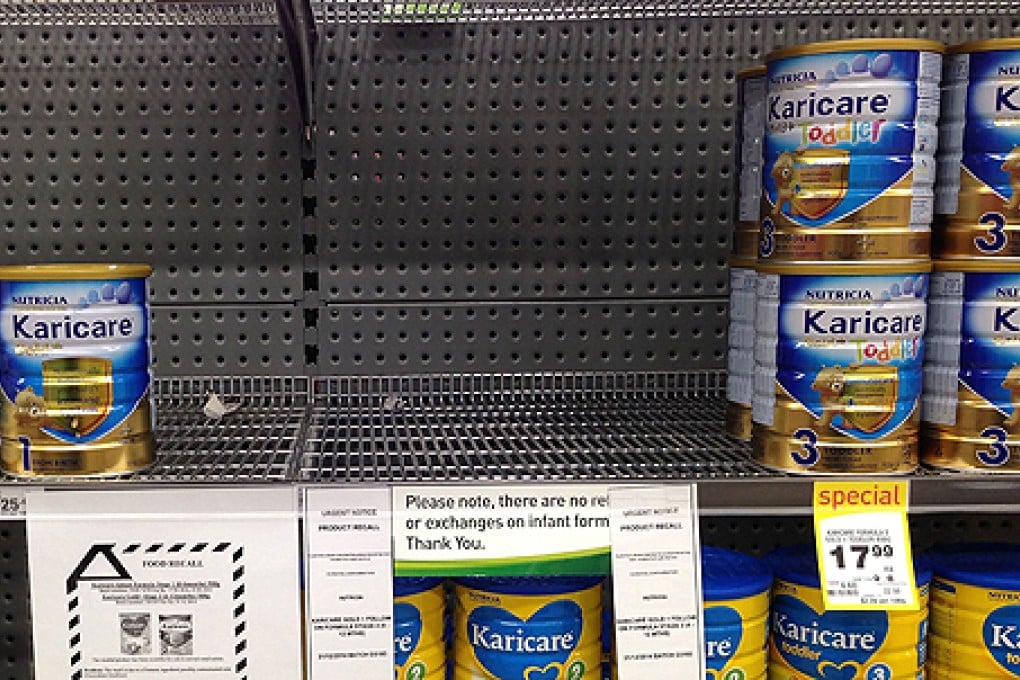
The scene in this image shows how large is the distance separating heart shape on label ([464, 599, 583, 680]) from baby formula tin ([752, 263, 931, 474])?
309mm

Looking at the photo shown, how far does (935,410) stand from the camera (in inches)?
41.2

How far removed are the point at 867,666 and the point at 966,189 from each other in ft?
1.85

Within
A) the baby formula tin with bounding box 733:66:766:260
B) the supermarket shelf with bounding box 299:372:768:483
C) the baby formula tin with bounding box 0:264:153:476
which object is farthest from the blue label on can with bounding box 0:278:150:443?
the baby formula tin with bounding box 733:66:766:260

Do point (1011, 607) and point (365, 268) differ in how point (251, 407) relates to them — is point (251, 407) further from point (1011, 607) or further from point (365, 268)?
point (1011, 607)

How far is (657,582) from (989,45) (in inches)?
26.9

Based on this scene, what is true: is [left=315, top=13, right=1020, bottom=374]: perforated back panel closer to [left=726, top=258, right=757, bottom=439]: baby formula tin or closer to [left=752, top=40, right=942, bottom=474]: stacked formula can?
[left=726, top=258, right=757, bottom=439]: baby formula tin

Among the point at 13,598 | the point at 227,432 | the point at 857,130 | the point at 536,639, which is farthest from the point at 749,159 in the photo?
the point at 13,598

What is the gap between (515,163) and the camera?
1457 millimetres

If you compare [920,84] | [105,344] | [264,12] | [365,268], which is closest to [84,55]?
[264,12]

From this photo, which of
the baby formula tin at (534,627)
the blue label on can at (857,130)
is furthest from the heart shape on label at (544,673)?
the blue label on can at (857,130)

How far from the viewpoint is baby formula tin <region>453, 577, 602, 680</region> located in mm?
1074

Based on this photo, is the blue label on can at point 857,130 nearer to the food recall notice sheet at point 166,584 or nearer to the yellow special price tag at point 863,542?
the yellow special price tag at point 863,542

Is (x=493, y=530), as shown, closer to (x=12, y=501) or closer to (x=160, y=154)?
(x=12, y=501)

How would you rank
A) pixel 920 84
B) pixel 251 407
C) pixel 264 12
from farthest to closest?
pixel 251 407 → pixel 264 12 → pixel 920 84
